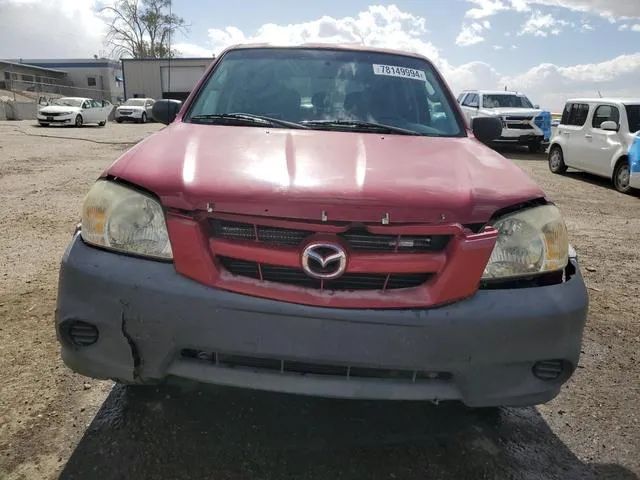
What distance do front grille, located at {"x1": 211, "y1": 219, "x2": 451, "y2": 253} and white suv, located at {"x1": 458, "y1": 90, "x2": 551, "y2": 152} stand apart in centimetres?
1403

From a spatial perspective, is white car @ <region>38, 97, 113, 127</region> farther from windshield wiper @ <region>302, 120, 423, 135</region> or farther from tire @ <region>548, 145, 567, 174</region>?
windshield wiper @ <region>302, 120, 423, 135</region>

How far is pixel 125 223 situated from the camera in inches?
74.5

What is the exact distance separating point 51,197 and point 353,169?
6.02 metres

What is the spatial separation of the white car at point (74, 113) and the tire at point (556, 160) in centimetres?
2051

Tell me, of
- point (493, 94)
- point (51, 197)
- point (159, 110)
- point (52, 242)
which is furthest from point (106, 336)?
point (493, 94)

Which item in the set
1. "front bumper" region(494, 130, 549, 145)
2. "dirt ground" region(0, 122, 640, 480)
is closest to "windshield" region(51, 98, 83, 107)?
"front bumper" region(494, 130, 549, 145)

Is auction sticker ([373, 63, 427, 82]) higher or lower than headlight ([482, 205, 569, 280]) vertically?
higher

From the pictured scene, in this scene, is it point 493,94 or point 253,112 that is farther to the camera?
point 493,94

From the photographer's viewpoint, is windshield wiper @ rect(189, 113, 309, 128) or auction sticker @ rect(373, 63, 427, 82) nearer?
windshield wiper @ rect(189, 113, 309, 128)

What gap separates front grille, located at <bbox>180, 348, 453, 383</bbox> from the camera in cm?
181

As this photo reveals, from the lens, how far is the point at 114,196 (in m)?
1.93

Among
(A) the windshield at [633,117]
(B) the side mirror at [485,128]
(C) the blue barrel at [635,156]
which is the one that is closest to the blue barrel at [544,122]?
(A) the windshield at [633,117]

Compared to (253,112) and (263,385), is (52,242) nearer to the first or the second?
(253,112)

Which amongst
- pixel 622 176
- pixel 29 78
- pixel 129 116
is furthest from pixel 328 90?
pixel 29 78
